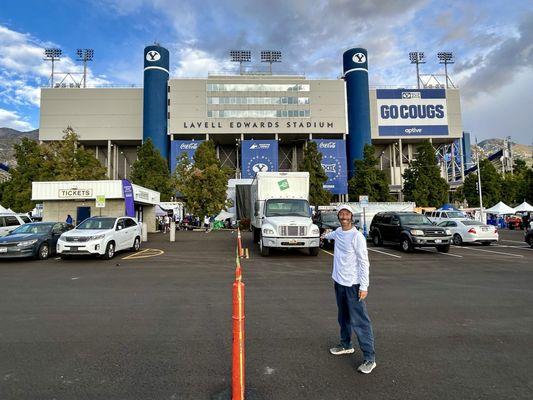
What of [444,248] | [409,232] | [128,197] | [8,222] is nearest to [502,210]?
[444,248]

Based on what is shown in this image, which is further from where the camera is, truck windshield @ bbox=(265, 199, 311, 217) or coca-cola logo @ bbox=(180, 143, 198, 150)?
coca-cola logo @ bbox=(180, 143, 198, 150)

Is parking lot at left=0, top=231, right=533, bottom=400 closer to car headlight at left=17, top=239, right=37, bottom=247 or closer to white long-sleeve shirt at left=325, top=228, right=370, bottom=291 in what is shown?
white long-sleeve shirt at left=325, top=228, right=370, bottom=291

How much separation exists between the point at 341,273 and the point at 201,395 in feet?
6.59

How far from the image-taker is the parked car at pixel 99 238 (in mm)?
13547

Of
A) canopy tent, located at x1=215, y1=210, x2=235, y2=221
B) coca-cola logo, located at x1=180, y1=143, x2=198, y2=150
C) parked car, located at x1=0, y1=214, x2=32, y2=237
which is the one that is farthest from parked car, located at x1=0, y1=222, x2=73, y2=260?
coca-cola logo, located at x1=180, y1=143, x2=198, y2=150

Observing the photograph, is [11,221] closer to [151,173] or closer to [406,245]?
[406,245]

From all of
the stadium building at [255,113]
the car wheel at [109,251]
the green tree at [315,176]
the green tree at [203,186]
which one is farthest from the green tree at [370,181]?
the car wheel at [109,251]

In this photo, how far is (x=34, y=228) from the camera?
51.4 ft

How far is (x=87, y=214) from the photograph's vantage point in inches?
1078

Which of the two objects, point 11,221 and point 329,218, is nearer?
point 11,221

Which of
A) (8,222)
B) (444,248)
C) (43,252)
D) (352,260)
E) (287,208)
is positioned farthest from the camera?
(8,222)

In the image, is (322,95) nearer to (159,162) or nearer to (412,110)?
(412,110)

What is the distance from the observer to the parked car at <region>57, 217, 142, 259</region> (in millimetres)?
13547

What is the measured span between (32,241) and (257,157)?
4659 centimetres
